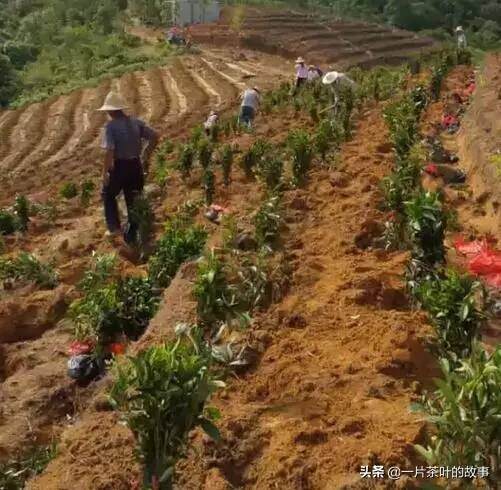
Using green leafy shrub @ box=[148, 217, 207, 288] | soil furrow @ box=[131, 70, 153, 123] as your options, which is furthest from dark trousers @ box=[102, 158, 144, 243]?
soil furrow @ box=[131, 70, 153, 123]

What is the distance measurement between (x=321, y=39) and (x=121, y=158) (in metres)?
28.3

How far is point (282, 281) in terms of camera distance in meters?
5.27

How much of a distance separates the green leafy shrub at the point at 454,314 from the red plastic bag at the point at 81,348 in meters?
2.34

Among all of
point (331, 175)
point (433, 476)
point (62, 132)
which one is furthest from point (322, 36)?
point (433, 476)

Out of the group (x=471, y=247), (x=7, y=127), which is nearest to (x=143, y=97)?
(x=7, y=127)

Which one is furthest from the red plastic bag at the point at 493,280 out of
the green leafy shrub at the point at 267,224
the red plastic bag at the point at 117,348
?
the red plastic bag at the point at 117,348

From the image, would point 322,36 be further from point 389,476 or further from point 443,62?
point 389,476

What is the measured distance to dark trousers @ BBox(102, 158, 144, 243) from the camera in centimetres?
694

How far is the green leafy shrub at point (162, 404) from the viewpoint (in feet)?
9.96

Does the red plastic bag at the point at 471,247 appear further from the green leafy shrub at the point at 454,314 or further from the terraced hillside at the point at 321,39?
the terraced hillside at the point at 321,39

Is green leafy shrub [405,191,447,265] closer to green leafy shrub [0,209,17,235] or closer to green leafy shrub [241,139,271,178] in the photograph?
green leafy shrub [241,139,271,178]

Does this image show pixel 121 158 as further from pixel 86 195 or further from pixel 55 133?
pixel 55 133

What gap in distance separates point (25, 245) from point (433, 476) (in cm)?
569

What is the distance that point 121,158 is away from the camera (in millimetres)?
6801
